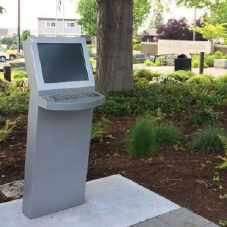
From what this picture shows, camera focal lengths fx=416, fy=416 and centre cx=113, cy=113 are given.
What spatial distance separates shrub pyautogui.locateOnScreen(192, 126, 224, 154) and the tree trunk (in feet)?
12.6

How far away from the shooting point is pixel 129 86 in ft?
29.2

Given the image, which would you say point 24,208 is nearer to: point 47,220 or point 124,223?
point 47,220

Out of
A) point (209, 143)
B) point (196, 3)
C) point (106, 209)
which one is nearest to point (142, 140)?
point (209, 143)

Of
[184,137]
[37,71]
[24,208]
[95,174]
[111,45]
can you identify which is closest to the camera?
[37,71]

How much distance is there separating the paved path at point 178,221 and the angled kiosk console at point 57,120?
680 millimetres

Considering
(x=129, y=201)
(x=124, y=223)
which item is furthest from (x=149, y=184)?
(x=124, y=223)

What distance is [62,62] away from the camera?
306 centimetres

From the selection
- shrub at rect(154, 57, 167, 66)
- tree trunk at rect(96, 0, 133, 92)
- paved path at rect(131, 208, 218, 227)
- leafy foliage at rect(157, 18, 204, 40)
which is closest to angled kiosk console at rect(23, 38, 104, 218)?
paved path at rect(131, 208, 218, 227)

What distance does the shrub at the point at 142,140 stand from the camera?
4.80 meters

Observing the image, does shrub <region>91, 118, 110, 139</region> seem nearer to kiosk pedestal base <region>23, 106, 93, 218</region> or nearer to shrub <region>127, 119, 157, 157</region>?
shrub <region>127, 119, 157, 157</region>

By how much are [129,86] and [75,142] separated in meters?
5.72

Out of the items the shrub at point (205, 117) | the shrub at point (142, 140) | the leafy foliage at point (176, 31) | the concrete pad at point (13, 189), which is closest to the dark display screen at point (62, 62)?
the concrete pad at point (13, 189)

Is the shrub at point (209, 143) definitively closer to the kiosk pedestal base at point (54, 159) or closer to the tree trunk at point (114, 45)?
the kiosk pedestal base at point (54, 159)

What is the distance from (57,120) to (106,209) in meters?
0.93
